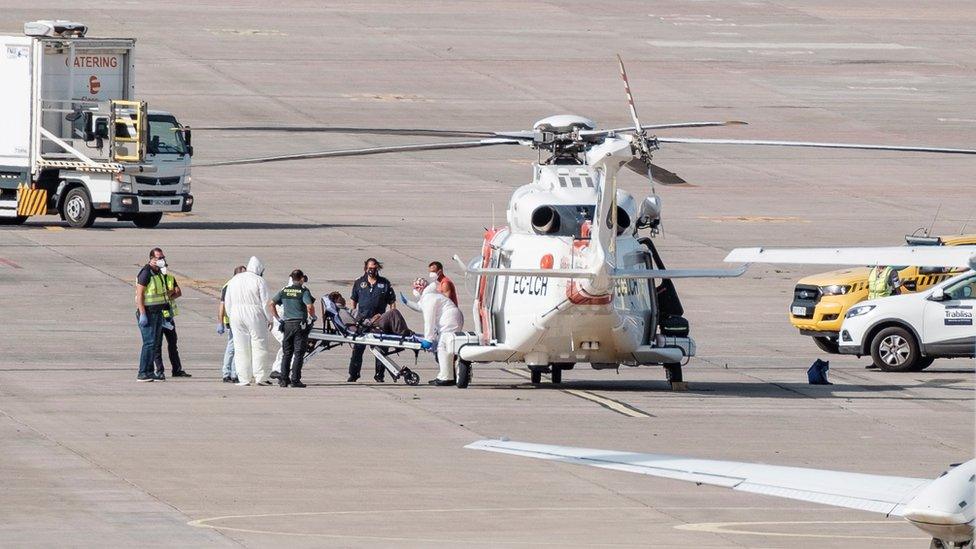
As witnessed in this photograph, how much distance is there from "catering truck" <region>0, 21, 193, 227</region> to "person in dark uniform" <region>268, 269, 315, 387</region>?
18.4m

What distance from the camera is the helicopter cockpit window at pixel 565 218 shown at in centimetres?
2464

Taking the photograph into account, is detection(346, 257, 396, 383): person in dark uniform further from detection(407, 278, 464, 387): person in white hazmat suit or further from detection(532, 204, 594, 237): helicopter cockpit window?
detection(532, 204, 594, 237): helicopter cockpit window

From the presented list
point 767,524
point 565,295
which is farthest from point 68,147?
point 767,524

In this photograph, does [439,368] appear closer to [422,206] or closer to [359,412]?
[359,412]

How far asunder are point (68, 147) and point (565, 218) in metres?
21.2

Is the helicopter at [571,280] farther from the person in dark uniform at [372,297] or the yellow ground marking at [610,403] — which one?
the person in dark uniform at [372,297]

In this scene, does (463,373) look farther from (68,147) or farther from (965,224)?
(965,224)

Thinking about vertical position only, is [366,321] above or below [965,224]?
below

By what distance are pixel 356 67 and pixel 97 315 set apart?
39.8 m

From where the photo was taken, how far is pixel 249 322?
24.7m

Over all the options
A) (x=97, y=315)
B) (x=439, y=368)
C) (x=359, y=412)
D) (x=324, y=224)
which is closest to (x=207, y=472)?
(x=359, y=412)

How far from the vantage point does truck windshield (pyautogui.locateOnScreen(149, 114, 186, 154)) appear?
43.3 meters

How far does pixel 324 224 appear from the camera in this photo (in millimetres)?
44562

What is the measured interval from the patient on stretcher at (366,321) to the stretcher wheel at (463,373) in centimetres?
99
